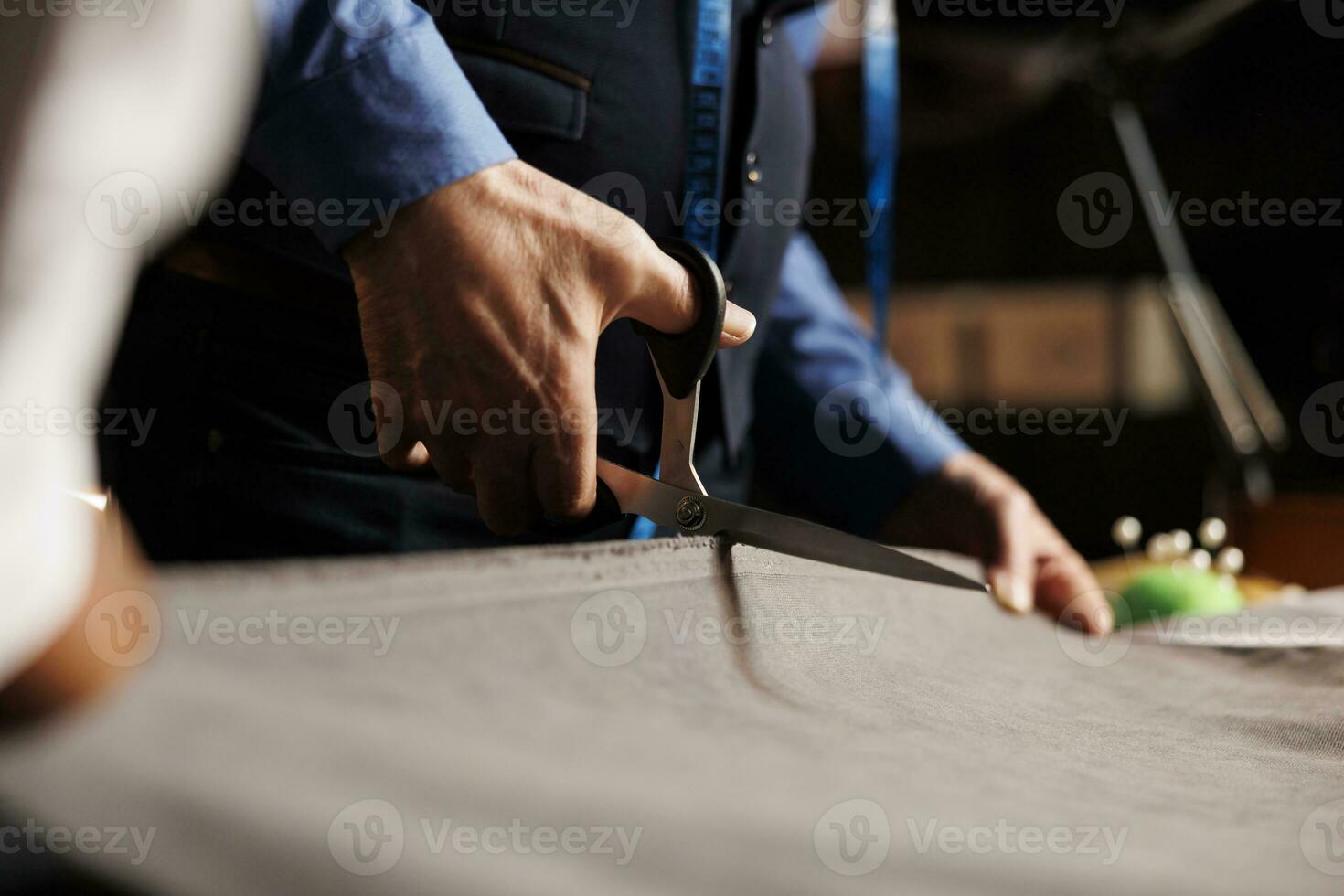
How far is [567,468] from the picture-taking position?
282 mm

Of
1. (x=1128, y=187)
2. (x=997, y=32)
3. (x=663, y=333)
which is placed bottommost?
(x=1128, y=187)

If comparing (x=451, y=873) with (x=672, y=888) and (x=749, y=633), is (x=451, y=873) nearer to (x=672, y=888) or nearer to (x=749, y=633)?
(x=672, y=888)

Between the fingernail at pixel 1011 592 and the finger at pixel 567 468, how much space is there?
0.29 meters

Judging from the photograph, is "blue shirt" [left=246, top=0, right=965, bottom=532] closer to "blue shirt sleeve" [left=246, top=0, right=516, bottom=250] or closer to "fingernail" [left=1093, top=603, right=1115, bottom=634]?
"blue shirt sleeve" [left=246, top=0, right=516, bottom=250]

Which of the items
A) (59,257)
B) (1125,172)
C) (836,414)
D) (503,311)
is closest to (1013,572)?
(836,414)

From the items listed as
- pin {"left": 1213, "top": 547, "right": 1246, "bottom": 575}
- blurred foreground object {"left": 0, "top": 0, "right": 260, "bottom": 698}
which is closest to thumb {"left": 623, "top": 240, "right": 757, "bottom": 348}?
blurred foreground object {"left": 0, "top": 0, "right": 260, "bottom": 698}

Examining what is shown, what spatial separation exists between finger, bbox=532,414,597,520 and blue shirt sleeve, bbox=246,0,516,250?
8cm

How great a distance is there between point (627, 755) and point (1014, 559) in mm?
394

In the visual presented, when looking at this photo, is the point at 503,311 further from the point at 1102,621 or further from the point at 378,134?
the point at 1102,621

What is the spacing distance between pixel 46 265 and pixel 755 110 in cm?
31

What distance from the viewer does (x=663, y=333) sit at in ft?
1.04

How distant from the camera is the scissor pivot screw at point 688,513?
31 cm

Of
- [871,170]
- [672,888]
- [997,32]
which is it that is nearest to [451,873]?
[672,888]

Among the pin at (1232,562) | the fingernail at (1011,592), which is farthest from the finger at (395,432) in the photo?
the pin at (1232,562)
